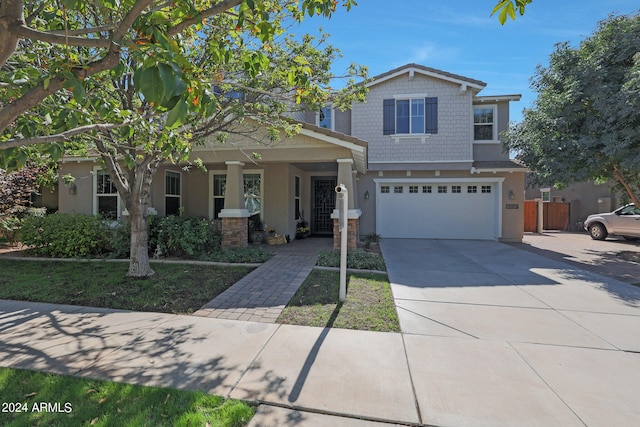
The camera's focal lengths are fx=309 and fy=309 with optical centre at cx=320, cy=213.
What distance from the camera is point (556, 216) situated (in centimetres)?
1941

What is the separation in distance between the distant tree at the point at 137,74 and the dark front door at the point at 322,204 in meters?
6.60

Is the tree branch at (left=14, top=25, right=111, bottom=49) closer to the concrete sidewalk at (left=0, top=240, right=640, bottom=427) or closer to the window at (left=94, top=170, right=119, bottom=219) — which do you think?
the concrete sidewalk at (left=0, top=240, right=640, bottom=427)

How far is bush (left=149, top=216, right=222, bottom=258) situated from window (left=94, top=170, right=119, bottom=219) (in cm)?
374

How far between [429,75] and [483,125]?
319 cm

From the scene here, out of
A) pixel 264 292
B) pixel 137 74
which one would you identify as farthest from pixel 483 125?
pixel 137 74

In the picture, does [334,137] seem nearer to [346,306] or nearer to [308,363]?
[346,306]

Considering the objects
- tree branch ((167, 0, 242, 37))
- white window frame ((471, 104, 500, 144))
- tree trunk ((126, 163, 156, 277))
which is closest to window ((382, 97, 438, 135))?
white window frame ((471, 104, 500, 144))

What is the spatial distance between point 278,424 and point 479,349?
8.17ft

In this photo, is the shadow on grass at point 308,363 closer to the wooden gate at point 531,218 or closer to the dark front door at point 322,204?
the dark front door at point 322,204

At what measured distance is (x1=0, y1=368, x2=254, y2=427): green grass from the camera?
2408mm

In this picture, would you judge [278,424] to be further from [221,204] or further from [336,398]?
[221,204]

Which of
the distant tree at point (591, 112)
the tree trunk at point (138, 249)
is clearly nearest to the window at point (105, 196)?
the tree trunk at point (138, 249)

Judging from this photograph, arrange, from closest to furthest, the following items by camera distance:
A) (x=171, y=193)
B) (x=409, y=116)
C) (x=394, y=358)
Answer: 1. (x=394, y=358)
2. (x=171, y=193)
3. (x=409, y=116)

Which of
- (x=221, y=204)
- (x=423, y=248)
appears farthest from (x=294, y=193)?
(x=423, y=248)
